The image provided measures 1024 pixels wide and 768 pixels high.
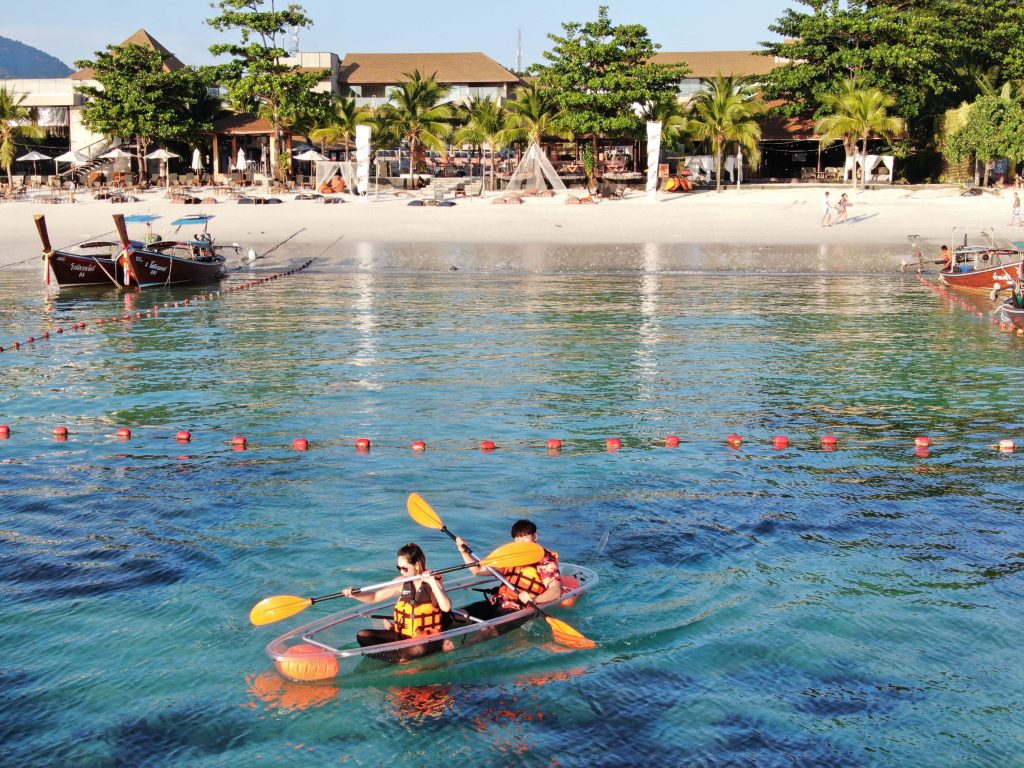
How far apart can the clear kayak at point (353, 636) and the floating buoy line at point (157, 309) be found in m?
17.6

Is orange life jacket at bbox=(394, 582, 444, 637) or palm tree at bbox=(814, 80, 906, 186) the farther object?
palm tree at bbox=(814, 80, 906, 186)

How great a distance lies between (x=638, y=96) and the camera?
55812 mm

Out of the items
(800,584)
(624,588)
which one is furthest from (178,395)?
(800,584)

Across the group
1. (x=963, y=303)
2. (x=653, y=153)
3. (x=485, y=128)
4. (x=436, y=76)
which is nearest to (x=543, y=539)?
(x=963, y=303)

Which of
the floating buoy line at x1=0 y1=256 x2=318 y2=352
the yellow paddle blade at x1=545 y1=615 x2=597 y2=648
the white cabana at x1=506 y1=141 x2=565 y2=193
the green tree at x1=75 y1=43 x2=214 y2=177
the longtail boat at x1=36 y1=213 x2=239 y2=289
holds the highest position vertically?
the green tree at x1=75 y1=43 x2=214 y2=177

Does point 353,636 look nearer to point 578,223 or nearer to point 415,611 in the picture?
point 415,611

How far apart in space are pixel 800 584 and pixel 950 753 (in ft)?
10.4

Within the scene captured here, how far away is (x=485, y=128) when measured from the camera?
5725 centimetres

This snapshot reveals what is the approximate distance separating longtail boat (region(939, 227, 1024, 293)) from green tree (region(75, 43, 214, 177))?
40644 millimetres

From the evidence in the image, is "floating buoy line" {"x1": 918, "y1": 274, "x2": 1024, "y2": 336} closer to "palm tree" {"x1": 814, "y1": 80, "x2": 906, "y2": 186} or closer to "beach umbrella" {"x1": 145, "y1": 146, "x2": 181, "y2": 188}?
"palm tree" {"x1": 814, "y1": 80, "x2": 906, "y2": 186}

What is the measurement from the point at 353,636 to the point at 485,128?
4942 cm

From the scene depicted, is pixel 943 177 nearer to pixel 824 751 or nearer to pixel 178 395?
pixel 178 395

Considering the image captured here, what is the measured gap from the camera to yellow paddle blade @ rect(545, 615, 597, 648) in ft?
33.5

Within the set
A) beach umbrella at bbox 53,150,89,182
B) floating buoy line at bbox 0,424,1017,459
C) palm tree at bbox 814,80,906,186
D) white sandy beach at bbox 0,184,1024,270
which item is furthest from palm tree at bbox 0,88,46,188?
floating buoy line at bbox 0,424,1017,459
